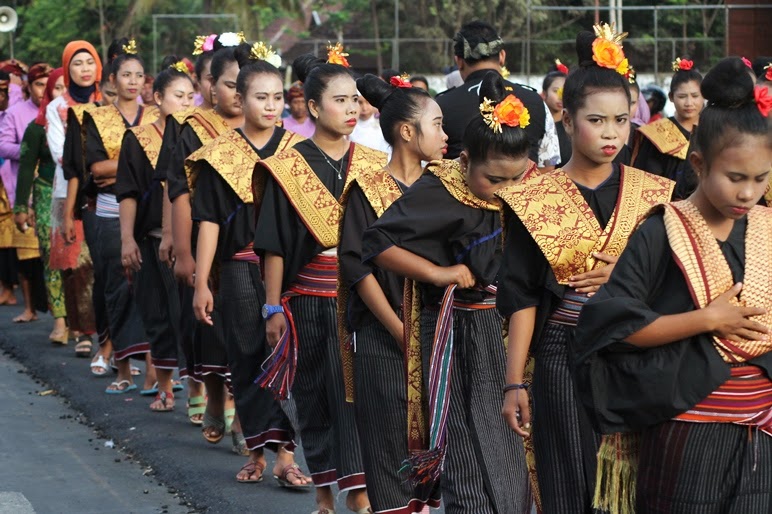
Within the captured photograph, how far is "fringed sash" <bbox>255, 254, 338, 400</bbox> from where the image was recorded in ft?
21.4

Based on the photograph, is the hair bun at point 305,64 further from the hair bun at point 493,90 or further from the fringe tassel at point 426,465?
the fringe tassel at point 426,465

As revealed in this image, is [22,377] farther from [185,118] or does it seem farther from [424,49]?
[424,49]

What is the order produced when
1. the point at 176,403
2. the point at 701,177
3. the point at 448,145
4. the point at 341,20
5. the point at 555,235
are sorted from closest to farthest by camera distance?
the point at 701,177 < the point at 555,235 < the point at 448,145 < the point at 176,403 < the point at 341,20

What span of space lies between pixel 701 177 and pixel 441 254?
1652 millimetres

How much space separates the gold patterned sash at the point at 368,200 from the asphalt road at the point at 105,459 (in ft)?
3.25

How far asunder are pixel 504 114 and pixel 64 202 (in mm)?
6781

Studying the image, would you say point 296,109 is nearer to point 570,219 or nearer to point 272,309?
point 272,309

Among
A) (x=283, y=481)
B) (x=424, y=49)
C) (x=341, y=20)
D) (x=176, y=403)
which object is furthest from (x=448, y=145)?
(x=341, y=20)

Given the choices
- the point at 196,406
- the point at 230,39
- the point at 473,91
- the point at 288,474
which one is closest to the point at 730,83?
the point at 473,91

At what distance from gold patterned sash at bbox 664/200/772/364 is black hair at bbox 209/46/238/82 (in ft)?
14.8

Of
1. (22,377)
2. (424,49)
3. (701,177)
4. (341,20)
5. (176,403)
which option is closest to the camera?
(701,177)

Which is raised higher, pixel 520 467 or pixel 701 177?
pixel 701 177

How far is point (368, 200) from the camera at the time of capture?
19.3 ft

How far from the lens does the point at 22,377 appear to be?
10.7m
